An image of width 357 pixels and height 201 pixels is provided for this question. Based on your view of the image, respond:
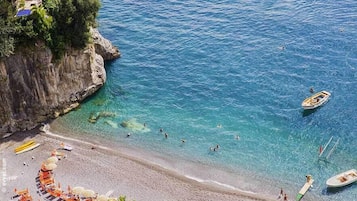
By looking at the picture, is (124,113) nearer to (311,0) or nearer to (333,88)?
(333,88)

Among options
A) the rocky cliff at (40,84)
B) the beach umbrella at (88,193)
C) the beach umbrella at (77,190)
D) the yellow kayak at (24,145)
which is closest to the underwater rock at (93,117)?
the rocky cliff at (40,84)

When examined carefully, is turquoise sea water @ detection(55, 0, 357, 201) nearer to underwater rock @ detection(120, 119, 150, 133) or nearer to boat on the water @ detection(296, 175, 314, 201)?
underwater rock @ detection(120, 119, 150, 133)

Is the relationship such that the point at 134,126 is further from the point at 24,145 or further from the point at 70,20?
the point at 70,20

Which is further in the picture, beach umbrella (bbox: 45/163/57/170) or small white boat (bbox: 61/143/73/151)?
small white boat (bbox: 61/143/73/151)

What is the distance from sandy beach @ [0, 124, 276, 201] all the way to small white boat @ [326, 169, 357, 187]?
7.57 metres

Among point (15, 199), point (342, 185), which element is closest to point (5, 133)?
point (15, 199)

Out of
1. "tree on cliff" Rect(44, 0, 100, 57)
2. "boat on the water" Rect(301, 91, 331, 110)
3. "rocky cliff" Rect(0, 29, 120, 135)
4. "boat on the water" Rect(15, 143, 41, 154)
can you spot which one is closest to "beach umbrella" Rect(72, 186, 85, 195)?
"boat on the water" Rect(15, 143, 41, 154)

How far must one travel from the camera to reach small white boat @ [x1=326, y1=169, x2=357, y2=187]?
54.8 m

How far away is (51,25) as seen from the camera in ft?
203

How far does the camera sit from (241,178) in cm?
5756

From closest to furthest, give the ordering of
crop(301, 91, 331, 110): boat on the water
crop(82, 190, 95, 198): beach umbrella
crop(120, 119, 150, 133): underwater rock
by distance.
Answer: crop(82, 190, 95, 198): beach umbrella, crop(120, 119, 150, 133): underwater rock, crop(301, 91, 331, 110): boat on the water

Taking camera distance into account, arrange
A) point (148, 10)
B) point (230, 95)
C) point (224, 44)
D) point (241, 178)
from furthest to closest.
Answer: point (148, 10) < point (224, 44) < point (230, 95) < point (241, 178)

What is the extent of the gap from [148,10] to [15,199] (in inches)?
2160

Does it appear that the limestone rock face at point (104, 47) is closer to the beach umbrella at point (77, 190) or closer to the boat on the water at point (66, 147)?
the boat on the water at point (66, 147)
